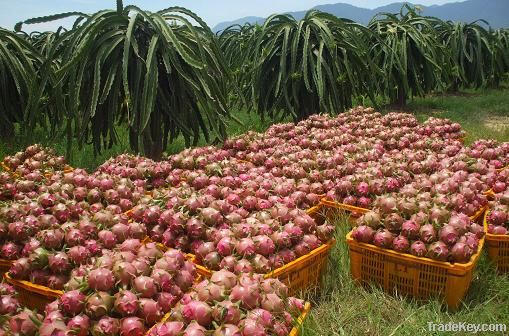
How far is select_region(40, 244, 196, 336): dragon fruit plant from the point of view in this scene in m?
1.71

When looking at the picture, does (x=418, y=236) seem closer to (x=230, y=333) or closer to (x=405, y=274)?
(x=405, y=274)

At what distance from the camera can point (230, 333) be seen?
157 centimetres

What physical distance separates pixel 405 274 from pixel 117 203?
75.9 inches

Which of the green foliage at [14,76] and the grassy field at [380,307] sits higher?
the green foliage at [14,76]

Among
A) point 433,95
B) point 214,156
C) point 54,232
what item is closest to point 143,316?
point 54,232

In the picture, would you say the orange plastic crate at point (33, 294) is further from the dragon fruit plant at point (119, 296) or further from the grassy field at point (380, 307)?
the grassy field at point (380, 307)

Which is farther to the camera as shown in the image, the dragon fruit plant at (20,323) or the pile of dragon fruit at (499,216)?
the pile of dragon fruit at (499,216)

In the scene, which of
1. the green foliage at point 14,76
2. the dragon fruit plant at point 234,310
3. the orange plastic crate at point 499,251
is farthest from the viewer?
the green foliage at point 14,76
